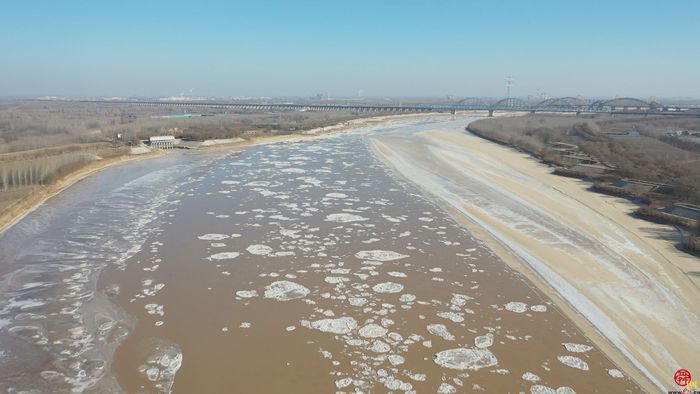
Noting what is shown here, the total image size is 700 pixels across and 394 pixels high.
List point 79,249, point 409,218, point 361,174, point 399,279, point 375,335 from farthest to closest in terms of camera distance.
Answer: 1. point 361,174
2. point 409,218
3. point 79,249
4. point 399,279
5. point 375,335

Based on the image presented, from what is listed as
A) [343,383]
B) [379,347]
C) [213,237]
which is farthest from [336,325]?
[213,237]

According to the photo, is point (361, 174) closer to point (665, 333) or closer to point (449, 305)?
point (449, 305)

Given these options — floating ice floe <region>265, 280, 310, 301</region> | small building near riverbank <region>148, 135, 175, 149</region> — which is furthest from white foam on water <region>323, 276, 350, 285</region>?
small building near riverbank <region>148, 135, 175, 149</region>

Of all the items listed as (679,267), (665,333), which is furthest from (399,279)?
(679,267)

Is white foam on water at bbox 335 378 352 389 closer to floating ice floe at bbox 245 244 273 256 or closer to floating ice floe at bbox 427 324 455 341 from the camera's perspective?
floating ice floe at bbox 427 324 455 341

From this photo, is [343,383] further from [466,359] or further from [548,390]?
[548,390]

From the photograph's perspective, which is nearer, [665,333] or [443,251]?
[665,333]

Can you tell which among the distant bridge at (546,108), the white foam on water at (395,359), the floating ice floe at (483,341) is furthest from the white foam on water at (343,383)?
the distant bridge at (546,108)
